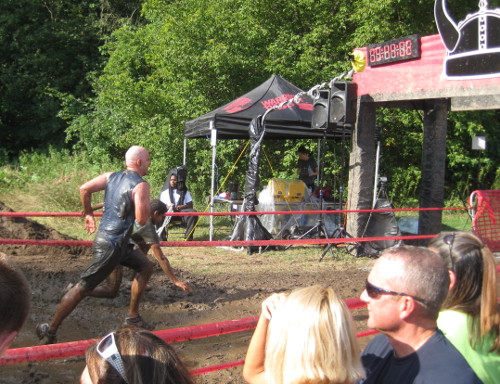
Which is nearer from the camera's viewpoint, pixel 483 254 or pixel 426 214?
pixel 483 254

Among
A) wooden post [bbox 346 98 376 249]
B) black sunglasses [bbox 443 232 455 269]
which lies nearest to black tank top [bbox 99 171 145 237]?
black sunglasses [bbox 443 232 455 269]

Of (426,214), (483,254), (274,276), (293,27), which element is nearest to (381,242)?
(426,214)

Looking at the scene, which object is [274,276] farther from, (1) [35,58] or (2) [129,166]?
(1) [35,58]

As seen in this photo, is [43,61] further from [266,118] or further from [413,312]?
[413,312]

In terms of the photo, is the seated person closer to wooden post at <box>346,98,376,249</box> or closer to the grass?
the grass

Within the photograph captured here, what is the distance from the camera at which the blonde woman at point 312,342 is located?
1.91m

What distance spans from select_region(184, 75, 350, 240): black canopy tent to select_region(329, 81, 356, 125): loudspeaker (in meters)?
0.76

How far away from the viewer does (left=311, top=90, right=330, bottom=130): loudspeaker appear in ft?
33.5

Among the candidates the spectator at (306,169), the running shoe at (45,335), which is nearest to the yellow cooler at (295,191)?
the spectator at (306,169)

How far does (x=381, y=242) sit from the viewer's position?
10633mm

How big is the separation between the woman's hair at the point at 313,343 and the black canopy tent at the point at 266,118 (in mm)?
9010

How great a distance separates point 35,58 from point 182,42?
11.1 m

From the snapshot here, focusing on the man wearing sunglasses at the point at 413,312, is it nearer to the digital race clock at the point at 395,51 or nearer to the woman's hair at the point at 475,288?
the woman's hair at the point at 475,288

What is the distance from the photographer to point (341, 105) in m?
10.1
